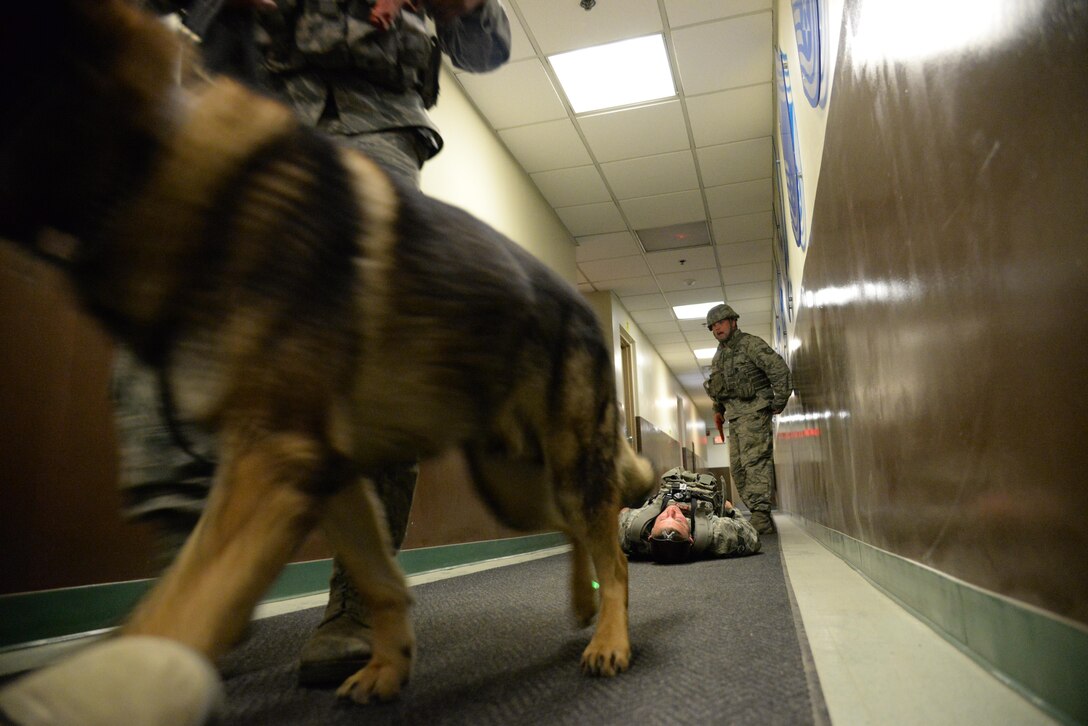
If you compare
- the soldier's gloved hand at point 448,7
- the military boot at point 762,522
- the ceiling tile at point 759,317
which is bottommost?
the military boot at point 762,522

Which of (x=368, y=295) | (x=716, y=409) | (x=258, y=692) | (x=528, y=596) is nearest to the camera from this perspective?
(x=368, y=295)

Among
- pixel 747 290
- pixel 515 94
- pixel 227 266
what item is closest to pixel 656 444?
pixel 747 290

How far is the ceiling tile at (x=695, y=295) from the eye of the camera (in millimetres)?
8141

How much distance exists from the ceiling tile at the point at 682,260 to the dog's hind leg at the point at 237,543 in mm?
6448

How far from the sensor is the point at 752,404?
464 cm

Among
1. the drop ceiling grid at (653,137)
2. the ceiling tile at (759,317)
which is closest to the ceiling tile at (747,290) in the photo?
the drop ceiling grid at (653,137)

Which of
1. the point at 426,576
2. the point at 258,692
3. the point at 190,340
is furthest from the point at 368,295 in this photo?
the point at 426,576

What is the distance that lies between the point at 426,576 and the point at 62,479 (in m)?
1.67

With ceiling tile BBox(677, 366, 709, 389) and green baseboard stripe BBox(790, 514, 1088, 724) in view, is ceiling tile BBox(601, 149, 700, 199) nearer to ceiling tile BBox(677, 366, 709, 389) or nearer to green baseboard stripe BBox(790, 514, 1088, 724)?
green baseboard stripe BBox(790, 514, 1088, 724)

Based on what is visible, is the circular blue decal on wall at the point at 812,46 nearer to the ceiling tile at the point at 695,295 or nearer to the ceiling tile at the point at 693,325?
the ceiling tile at the point at 695,295

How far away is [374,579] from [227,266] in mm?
584

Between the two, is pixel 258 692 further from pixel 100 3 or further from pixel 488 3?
pixel 488 3

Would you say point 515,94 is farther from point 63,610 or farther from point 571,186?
point 63,610

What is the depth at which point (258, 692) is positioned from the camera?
104 centimetres
